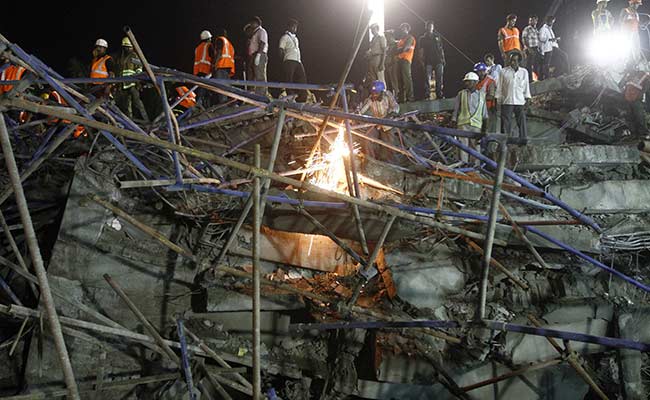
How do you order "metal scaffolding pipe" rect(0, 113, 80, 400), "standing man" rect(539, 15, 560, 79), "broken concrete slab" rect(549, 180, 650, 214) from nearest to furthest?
"metal scaffolding pipe" rect(0, 113, 80, 400) → "broken concrete slab" rect(549, 180, 650, 214) → "standing man" rect(539, 15, 560, 79)

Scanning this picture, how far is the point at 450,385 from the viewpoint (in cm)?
643

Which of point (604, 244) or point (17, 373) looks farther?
point (604, 244)

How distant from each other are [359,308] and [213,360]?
8.30ft

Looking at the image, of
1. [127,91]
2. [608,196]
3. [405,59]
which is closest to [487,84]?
[405,59]

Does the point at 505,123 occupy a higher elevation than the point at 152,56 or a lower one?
lower

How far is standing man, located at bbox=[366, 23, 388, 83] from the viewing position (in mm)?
11117

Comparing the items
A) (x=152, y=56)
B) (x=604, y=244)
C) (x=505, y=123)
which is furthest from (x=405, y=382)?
(x=152, y=56)

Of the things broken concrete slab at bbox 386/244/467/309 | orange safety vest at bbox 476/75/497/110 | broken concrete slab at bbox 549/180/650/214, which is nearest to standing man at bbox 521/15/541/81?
orange safety vest at bbox 476/75/497/110

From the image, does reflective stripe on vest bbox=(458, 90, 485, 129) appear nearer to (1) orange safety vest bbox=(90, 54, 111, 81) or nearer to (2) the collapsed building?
(2) the collapsed building

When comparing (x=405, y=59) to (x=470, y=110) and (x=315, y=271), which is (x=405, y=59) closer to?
(x=470, y=110)

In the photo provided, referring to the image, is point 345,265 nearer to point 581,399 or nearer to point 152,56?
point 581,399

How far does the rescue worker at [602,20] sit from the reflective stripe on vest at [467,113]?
634cm

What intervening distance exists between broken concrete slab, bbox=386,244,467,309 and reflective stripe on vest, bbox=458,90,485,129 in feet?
9.03

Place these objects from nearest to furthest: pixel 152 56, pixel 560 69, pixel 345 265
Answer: pixel 345 265 → pixel 560 69 → pixel 152 56
